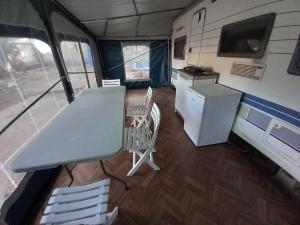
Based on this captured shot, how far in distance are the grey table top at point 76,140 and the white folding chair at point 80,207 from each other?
31cm

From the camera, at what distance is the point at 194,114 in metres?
1.98

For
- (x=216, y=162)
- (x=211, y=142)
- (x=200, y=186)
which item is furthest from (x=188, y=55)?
(x=200, y=186)

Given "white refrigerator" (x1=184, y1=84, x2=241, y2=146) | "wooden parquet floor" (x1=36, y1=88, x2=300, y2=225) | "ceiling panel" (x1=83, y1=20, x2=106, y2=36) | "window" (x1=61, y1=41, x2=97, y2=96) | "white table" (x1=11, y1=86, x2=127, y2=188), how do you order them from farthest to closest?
"ceiling panel" (x1=83, y1=20, x2=106, y2=36), "window" (x1=61, y1=41, x2=97, y2=96), "white refrigerator" (x1=184, y1=84, x2=241, y2=146), "wooden parquet floor" (x1=36, y1=88, x2=300, y2=225), "white table" (x1=11, y1=86, x2=127, y2=188)

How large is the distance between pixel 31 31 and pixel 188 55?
10.0 feet

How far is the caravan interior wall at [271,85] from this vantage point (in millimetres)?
1256

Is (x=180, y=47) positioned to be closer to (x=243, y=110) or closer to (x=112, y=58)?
(x=112, y=58)

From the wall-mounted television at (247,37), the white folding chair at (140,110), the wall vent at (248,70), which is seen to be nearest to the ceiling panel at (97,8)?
the white folding chair at (140,110)

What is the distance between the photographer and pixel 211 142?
2.05 m

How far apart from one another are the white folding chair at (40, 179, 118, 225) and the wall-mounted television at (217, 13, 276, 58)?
6.76 feet

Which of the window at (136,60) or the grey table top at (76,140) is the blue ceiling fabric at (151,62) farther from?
the grey table top at (76,140)

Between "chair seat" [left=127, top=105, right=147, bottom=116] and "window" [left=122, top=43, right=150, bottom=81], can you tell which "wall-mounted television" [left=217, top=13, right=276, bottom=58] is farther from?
"window" [left=122, top=43, right=150, bottom=81]

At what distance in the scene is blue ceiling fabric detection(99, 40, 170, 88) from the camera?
185 inches

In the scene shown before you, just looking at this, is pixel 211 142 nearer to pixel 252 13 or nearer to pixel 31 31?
pixel 252 13

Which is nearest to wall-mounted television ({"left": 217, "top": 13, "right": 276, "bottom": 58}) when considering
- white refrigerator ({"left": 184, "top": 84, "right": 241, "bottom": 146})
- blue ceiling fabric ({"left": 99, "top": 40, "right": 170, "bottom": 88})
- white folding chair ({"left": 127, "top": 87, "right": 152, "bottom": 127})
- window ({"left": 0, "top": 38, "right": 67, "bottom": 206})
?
white refrigerator ({"left": 184, "top": 84, "right": 241, "bottom": 146})
